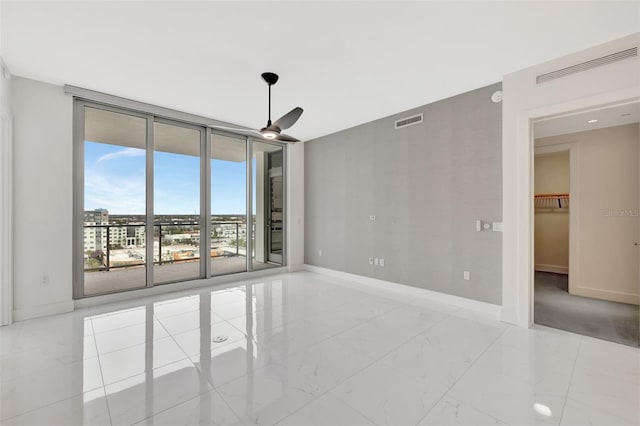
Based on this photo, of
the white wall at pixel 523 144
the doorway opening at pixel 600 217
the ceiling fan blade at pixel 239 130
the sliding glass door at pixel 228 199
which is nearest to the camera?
the white wall at pixel 523 144

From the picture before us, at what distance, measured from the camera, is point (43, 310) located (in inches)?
141

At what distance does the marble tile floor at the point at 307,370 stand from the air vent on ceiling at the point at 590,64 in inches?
112

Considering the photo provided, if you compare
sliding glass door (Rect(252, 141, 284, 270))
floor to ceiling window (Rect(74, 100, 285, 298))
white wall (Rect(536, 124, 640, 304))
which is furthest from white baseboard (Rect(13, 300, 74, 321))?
white wall (Rect(536, 124, 640, 304))

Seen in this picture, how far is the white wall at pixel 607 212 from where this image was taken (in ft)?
13.3

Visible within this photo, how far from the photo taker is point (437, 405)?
6.20 ft

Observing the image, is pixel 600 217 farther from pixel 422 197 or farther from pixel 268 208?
pixel 268 208

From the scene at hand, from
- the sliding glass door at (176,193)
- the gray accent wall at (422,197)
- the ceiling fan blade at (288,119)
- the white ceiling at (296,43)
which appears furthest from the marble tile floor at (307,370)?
the white ceiling at (296,43)

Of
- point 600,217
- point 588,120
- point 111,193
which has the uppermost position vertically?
point 588,120

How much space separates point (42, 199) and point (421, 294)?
555 cm

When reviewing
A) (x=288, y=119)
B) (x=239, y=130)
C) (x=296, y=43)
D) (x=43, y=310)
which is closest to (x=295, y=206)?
(x=239, y=130)

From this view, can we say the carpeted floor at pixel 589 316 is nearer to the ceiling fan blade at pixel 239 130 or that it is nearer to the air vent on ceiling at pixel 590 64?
the air vent on ceiling at pixel 590 64

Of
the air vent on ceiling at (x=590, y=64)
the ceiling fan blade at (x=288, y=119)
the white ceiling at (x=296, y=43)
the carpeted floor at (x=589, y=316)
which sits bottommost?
the carpeted floor at (x=589, y=316)

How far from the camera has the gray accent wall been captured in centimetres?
368

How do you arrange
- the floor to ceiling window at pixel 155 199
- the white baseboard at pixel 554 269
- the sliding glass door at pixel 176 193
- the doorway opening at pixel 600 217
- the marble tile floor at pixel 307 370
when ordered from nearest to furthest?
the marble tile floor at pixel 307 370, the doorway opening at pixel 600 217, the floor to ceiling window at pixel 155 199, the sliding glass door at pixel 176 193, the white baseboard at pixel 554 269
